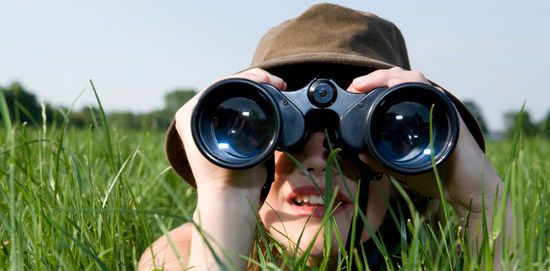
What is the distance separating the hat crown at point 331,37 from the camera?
1.50m

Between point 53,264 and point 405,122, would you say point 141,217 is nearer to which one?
point 53,264


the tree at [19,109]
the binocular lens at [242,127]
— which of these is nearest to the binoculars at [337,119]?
the binocular lens at [242,127]

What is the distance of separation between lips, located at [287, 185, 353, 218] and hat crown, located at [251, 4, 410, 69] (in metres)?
0.29

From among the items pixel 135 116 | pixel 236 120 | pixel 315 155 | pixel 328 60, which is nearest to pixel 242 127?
pixel 236 120

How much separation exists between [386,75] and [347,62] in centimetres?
15

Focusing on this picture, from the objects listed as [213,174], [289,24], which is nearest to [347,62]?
[289,24]

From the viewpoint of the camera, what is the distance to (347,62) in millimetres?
1386

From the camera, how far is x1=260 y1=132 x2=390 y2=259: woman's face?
132 cm

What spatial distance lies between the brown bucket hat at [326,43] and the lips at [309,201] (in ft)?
0.90

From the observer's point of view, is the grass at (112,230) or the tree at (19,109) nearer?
the grass at (112,230)

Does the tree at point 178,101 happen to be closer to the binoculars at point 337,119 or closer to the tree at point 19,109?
the tree at point 19,109

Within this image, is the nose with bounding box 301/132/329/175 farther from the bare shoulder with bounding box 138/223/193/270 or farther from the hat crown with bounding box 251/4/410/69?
the bare shoulder with bounding box 138/223/193/270

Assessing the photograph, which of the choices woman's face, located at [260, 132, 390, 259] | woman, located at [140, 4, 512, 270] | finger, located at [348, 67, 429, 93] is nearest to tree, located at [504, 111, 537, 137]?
woman, located at [140, 4, 512, 270]

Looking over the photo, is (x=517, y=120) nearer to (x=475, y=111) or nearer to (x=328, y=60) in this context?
(x=328, y=60)
